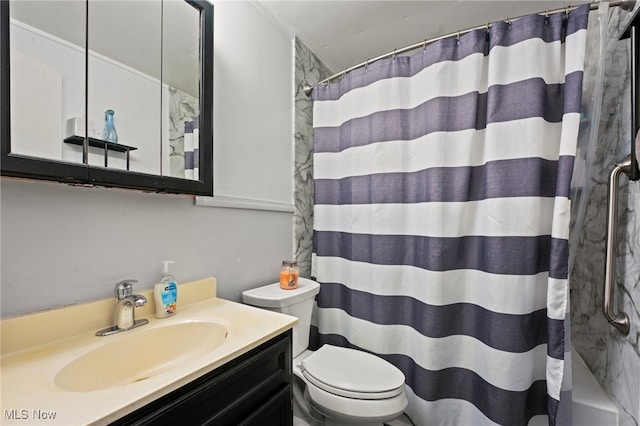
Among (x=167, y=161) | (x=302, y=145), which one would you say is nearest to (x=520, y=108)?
(x=302, y=145)

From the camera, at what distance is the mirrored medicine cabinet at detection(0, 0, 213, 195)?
0.71m

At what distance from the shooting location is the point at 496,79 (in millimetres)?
1216

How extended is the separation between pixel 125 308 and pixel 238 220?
0.58 m

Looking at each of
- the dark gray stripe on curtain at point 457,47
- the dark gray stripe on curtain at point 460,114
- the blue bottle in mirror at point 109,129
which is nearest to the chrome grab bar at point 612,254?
the dark gray stripe on curtain at point 460,114

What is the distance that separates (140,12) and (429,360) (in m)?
1.88

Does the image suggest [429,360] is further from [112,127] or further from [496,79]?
[112,127]

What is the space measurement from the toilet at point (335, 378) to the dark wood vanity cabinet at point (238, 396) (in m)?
0.26

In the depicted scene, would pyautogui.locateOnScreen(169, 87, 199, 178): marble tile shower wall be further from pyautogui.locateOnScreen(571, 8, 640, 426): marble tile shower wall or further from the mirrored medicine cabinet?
pyautogui.locateOnScreen(571, 8, 640, 426): marble tile shower wall

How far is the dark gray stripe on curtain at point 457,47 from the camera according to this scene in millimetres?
1138

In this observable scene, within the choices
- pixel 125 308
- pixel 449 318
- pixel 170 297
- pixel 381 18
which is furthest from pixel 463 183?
pixel 125 308

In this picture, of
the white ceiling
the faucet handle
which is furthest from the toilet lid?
the white ceiling

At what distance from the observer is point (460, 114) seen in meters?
1.29

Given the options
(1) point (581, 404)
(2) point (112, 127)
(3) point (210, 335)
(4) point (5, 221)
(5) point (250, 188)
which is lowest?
(1) point (581, 404)

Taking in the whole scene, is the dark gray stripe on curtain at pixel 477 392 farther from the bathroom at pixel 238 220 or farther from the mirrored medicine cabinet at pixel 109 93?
the mirrored medicine cabinet at pixel 109 93
